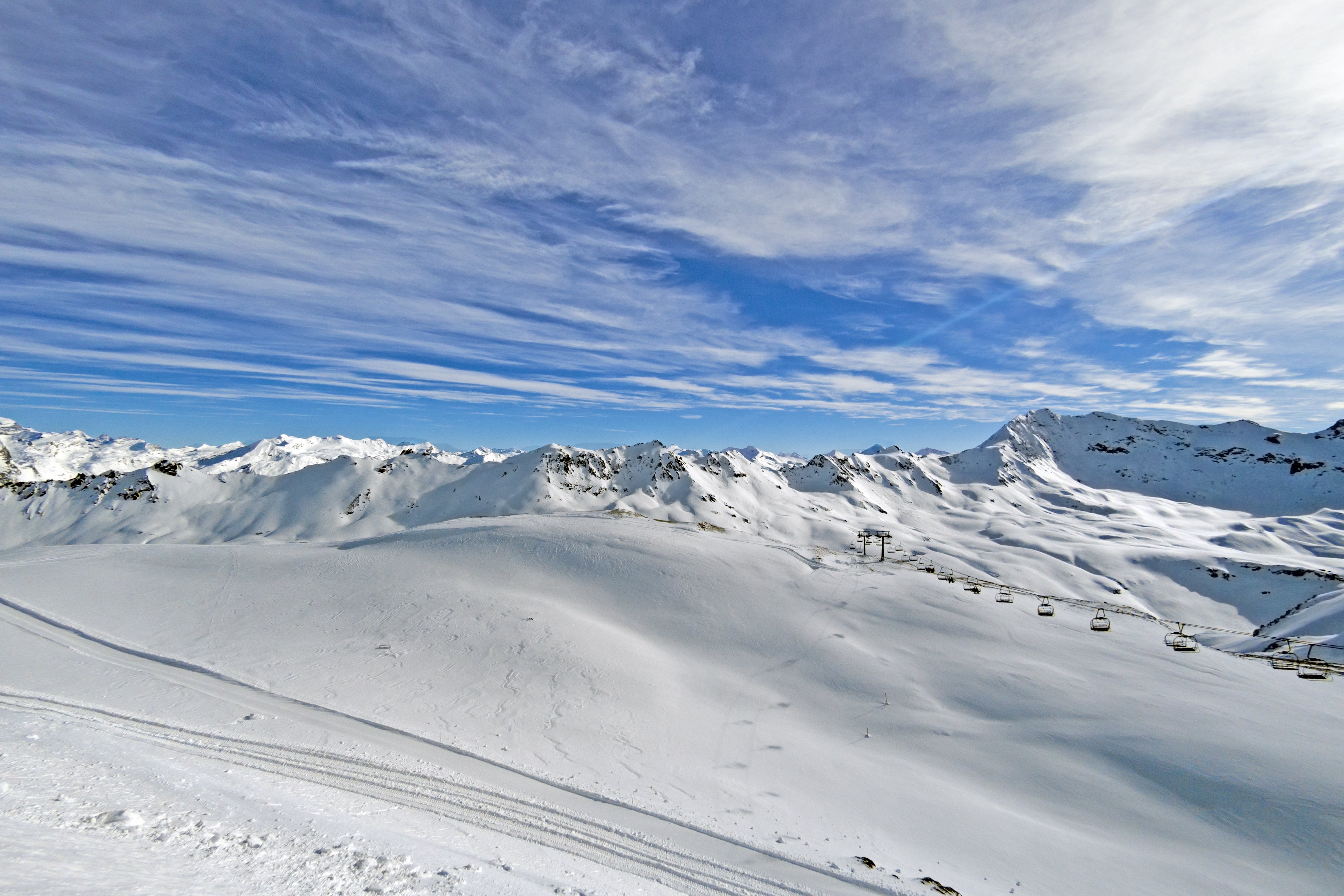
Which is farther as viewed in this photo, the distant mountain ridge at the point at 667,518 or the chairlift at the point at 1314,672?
the distant mountain ridge at the point at 667,518

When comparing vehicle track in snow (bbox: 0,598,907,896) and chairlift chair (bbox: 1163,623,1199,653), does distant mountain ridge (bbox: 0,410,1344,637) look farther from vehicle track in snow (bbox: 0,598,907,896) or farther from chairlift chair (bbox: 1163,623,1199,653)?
vehicle track in snow (bbox: 0,598,907,896)

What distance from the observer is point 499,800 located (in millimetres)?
14938

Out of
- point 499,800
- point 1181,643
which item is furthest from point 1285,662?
point 499,800

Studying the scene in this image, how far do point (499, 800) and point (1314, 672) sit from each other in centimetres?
4141

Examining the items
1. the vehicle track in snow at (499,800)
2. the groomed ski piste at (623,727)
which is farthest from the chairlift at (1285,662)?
the vehicle track in snow at (499,800)

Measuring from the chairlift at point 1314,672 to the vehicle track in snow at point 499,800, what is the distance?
2991 cm

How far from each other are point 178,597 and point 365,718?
23.5 metres

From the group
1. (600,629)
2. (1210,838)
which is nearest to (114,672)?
(600,629)

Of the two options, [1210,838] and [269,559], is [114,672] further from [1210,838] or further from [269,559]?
[1210,838]

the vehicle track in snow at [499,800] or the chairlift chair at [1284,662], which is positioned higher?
the chairlift chair at [1284,662]

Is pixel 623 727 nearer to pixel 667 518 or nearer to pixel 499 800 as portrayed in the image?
pixel 499 800

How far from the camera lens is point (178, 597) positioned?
108 feet

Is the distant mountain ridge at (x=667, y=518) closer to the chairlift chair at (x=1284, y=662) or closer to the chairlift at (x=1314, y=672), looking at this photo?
the chairlift chair at (x=1284, y=662)

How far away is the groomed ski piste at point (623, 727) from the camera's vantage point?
1195cm
